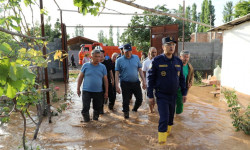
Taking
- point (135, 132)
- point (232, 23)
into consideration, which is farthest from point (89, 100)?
point (232, 23)

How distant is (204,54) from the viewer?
12234 millimetres

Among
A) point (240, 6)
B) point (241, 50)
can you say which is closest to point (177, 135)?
point (241, 50)

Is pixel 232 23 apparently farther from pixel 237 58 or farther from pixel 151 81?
pixel 151 81

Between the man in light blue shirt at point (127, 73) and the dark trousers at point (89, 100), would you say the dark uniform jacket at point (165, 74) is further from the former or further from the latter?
the dark trousers at point (89, 100)

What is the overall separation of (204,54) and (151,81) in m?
10.1

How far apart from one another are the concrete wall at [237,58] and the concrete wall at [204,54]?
611cm

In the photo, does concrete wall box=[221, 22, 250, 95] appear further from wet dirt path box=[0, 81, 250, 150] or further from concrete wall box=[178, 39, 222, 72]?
concrete wall box=[178, 39, 222, 72]

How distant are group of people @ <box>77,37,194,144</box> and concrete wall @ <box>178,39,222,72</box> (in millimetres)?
7638

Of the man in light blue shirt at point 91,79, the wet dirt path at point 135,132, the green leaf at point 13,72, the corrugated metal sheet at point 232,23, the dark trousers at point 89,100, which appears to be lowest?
the wet dirt path at point 135,132

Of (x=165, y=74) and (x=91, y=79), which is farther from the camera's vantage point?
(x=91, y=79)

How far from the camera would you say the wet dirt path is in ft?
11.1

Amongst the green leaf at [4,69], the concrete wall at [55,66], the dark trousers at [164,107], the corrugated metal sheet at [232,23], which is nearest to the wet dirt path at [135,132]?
the dark trousers at [164,107]

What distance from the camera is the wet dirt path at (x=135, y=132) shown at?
3.39 metres

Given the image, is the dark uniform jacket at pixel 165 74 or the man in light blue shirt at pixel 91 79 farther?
the man in light blue shirt at pixel 91 79
